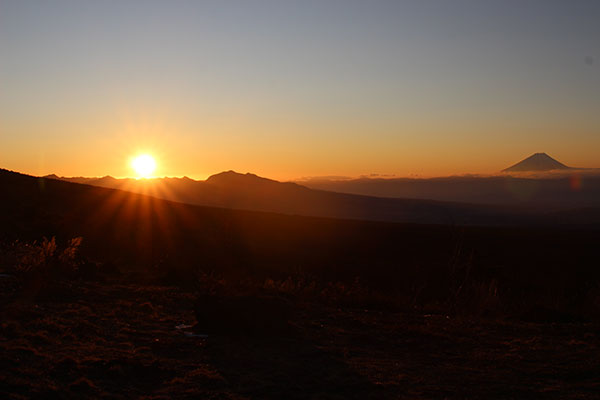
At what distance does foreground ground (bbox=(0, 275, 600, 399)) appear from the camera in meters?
6.16

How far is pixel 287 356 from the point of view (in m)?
7.62

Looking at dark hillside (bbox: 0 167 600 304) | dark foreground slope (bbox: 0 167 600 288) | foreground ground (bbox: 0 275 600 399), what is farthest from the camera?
dark foreground slope (bbox: 0 167 600 288)

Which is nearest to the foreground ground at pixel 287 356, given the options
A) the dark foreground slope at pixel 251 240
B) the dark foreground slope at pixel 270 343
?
the dark foreground slope at pixel 270 343

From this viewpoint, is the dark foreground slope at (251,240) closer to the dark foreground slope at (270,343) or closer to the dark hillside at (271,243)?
the dark hillside at (271,243)

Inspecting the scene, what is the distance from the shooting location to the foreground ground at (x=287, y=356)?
243 inches

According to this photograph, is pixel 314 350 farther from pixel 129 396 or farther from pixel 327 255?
pixel 327 255

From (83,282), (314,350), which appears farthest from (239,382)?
(83,282)

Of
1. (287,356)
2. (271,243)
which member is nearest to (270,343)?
(287,356)

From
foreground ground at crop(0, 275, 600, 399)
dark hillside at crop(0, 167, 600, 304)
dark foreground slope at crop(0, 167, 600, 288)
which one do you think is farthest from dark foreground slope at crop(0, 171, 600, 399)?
dark foreground slope at crop(0, 167, 600, 288)

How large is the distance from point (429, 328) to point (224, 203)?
168264mm

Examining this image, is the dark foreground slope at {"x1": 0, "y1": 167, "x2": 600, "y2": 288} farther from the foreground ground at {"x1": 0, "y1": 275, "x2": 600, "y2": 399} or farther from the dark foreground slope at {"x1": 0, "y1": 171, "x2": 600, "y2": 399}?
the foreground ground at {"x1": 0, "y1": 275, "x2": 600, "y2": 399}

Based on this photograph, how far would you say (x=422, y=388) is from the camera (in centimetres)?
634

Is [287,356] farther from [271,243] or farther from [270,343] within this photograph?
[271,243]

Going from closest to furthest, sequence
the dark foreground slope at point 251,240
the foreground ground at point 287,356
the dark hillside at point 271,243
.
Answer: the foreground ground at point 287,356 < the dark hillside at point 271,243 < the dark foreground slope at point 251,240
